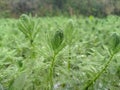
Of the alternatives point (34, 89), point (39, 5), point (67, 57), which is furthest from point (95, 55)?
point (39, 5)

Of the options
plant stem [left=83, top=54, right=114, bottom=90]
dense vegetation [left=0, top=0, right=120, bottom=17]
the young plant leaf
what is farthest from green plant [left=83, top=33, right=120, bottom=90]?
dense vegetation [left=0, top=0, right=120, bottom=17]

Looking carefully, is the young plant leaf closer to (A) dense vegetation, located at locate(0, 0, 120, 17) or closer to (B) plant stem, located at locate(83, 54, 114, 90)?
(B) plant stem, located at locate(83, 54, 114, 90)

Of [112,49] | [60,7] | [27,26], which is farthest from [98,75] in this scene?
[60,7]

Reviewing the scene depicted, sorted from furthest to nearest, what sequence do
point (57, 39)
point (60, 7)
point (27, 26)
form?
point (60, 7)
point (27, 26)
point (57, 39)

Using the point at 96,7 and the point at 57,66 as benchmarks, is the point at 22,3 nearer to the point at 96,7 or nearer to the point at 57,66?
the point at 96,7

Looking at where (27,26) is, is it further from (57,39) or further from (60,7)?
(60,7)

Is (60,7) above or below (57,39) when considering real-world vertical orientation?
below

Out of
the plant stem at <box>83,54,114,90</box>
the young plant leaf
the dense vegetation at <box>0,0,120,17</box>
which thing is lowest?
the dense vegetation at <box>0,0,120,17</box>

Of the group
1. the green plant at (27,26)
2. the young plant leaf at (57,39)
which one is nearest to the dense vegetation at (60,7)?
the green plant at (27,26)

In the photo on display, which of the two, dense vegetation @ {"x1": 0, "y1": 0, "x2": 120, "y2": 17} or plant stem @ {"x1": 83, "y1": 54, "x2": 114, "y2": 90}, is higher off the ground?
plant stem @ {"x1": 83, "y1": 54, "x2": 114, "y2": 90}

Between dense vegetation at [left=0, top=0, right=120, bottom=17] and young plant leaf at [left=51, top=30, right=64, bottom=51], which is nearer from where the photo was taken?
young plant leaf at [left=51, top=30, right=64, bottom=51]
